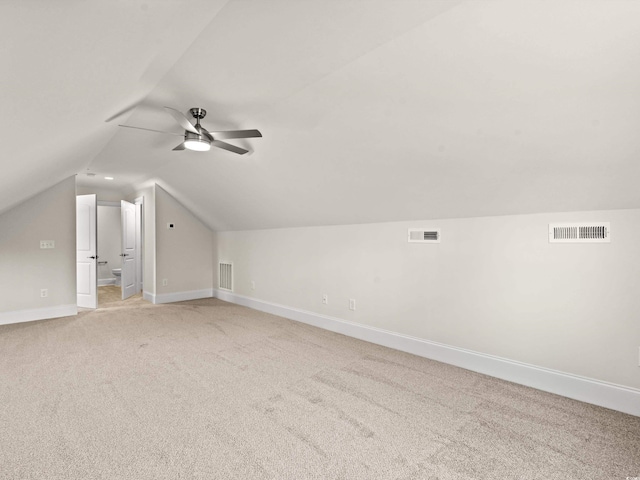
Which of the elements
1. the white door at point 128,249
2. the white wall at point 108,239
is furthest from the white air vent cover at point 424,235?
the white wall at point 108,239

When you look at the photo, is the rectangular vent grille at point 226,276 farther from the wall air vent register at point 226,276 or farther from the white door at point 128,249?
the white door at point 128,249

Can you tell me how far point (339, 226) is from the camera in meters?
4.27

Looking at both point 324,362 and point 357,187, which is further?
point 357,187

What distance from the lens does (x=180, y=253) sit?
6.39m

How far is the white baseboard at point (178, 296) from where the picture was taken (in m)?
6.08

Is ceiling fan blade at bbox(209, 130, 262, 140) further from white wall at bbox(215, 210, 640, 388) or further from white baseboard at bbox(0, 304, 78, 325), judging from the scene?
white baseboard at bbox(0, 304, 78, 325)

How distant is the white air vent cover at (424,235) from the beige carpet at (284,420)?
1.24 metres

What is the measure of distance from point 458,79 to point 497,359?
2.37m

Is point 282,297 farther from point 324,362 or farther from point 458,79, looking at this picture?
point 458,79

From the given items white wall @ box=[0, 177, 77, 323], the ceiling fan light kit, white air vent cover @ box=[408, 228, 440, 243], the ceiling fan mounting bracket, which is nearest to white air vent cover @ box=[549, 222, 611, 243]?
white air vent cover @ box=[408, 228, 440, 243]

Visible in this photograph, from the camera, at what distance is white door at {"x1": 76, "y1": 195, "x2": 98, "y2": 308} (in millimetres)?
5590

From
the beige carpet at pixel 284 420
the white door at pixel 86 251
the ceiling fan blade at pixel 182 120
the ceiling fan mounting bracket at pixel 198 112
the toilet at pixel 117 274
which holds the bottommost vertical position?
the beige carpet at pixel 284 420

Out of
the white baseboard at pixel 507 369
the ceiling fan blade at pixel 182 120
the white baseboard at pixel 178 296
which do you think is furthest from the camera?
the white baseboard at pixel 178 296

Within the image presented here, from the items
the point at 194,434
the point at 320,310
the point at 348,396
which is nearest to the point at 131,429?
the point at 194,434
